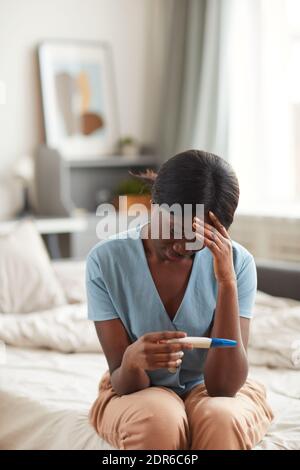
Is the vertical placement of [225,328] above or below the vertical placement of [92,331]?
above

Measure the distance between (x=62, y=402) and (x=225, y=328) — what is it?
1.89 feet

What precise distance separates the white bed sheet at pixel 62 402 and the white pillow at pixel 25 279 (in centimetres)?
41

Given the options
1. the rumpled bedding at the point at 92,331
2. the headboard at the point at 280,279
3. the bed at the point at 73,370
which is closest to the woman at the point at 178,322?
the bed at the point at 73,370

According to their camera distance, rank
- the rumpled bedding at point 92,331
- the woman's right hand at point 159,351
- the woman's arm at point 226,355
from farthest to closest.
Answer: the rumpled bedding at point 92,331, the woman's arm at point 226,355, the woman's right hand at point 159,351

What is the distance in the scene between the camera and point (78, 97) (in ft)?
12.4

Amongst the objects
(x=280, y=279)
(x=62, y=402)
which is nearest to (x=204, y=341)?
(x=62, y=402)

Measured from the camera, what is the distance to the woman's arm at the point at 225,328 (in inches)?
49.2

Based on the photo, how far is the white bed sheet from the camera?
147cm

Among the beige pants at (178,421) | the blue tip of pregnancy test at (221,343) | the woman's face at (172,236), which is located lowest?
the beige pants at (178,421)

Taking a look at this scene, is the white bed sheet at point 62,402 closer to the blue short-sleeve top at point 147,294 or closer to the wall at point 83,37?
the blue short-sleeve top at point 147,294
